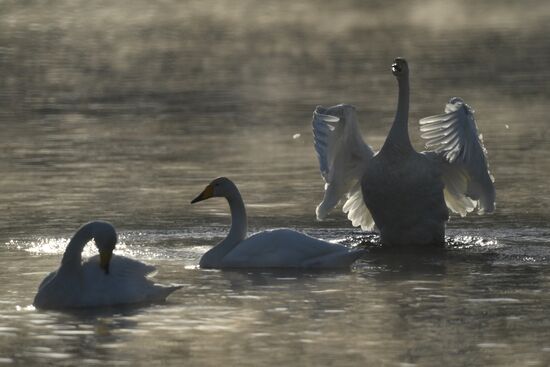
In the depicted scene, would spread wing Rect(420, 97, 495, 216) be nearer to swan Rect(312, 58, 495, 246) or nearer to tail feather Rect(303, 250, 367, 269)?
swan Rect(312, 58, 495, 246)

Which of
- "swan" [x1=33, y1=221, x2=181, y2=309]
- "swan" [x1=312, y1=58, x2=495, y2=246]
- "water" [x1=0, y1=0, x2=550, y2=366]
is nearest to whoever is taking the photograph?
"water" [x1=0, y1=0, x2=550, y2=366]

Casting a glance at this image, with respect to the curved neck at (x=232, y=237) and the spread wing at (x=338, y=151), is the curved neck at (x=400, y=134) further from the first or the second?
the curved neck at (x=232, y=237)

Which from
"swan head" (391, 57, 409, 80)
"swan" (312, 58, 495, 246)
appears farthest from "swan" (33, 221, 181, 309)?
"swan head" (391, 57, 409, 80)

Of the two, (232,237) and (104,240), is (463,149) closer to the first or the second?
(232,237)

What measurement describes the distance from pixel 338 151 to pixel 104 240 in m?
4.32

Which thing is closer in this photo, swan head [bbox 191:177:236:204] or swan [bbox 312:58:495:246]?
swan head [bbox 191:177:236:204]

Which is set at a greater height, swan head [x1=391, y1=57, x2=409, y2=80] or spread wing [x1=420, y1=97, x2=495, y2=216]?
swan head [x1=391, y1=57, x2=409, y2=80]

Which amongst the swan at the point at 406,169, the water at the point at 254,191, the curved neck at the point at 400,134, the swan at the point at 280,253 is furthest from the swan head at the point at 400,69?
the swan at the point at 280,253

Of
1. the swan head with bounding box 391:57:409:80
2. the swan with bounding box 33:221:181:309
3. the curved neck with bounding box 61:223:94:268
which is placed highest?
the swan head with bounding box 391:57:409:80

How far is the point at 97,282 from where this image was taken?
12.7 meters

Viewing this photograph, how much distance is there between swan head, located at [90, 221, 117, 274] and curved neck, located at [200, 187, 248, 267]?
172 cm

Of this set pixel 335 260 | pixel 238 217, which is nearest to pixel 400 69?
pixel 238 217

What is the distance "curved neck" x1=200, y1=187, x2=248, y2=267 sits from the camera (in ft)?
47.1

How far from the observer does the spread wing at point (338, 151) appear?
53.3 ft
